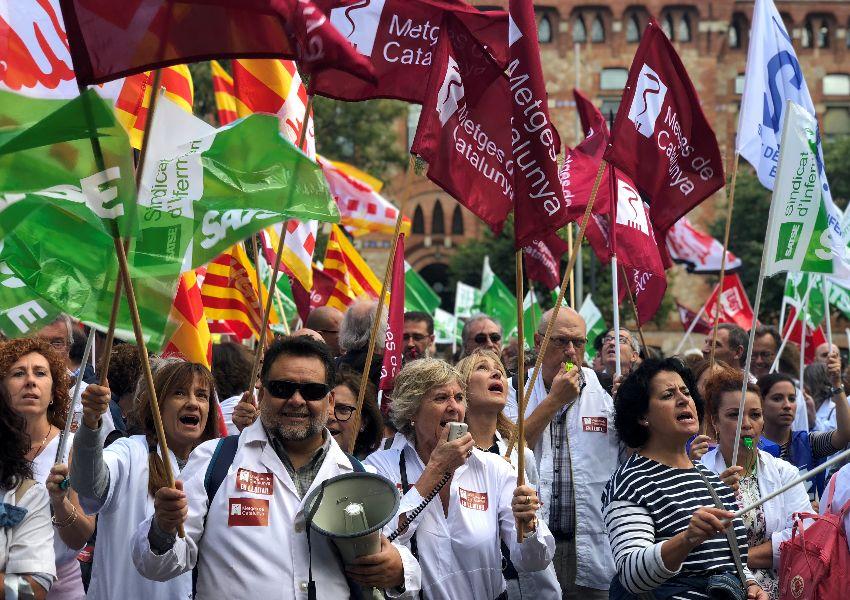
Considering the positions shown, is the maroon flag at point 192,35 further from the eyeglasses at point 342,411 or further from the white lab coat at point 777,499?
the white lab coat at point 777,499

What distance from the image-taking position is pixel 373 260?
47.3 metres

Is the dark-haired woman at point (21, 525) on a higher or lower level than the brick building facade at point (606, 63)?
lower

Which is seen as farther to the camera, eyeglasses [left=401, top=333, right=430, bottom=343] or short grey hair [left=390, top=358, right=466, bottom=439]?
eyeglasses [left=401, top=333, right=430, bottom=343]

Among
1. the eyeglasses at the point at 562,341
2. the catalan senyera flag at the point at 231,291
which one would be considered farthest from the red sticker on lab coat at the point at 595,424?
the catalan senyera flag at the point at 231,291

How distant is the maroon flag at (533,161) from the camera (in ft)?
17.7

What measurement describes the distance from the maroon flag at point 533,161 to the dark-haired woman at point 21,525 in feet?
6.79

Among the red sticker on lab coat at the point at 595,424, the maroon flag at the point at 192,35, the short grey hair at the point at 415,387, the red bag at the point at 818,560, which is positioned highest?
the maroon flag at the point at 192,35

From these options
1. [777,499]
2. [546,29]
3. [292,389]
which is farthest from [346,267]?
[546,29]

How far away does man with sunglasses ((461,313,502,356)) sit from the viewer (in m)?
8.34

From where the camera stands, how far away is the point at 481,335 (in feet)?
27.4

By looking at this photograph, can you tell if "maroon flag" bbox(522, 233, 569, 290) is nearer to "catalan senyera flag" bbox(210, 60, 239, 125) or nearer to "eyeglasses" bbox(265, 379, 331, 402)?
"catalan senyera flag" bbox(210, 60, 239, 125)

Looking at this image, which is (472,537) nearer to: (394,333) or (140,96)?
(394,333)

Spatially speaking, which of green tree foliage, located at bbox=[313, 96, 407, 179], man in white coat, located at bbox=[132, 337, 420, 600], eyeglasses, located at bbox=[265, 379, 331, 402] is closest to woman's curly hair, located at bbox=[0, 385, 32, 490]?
man in white coat, located at bbox=[132, 337, 420, 600]

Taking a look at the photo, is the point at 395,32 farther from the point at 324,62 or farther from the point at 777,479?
the point at 777,479
